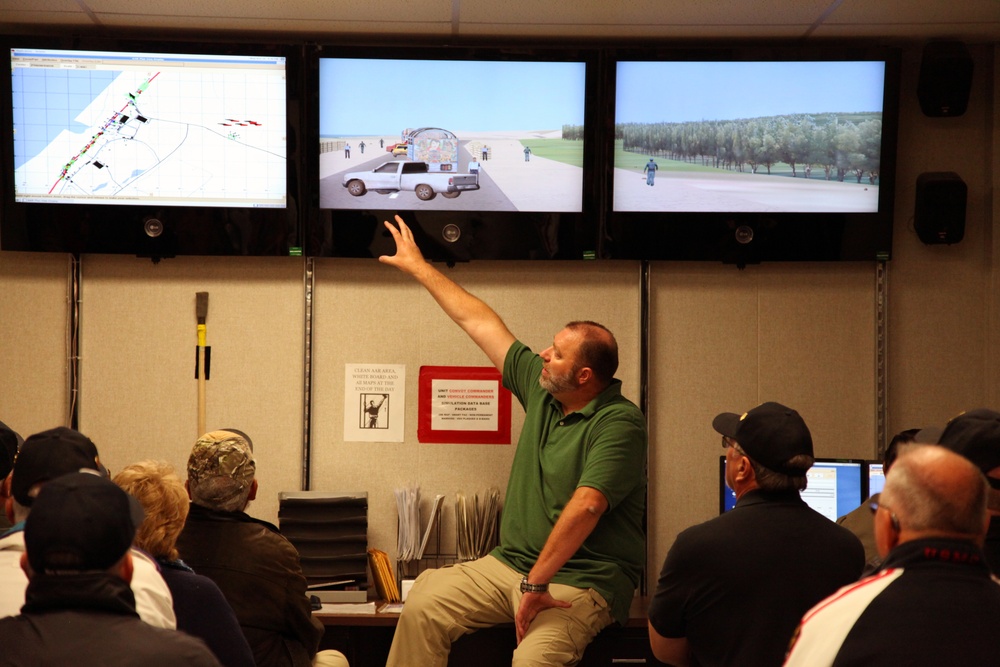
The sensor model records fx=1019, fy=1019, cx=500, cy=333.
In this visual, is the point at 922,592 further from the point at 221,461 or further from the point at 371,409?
the point at 371,409

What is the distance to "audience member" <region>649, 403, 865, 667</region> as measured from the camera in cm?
227

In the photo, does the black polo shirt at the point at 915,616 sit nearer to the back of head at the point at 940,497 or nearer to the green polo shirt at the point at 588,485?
the back of head at the point at 940,497

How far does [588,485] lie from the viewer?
330 cm

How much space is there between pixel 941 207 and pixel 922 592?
290cm

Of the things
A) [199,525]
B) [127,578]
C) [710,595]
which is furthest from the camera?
[199,525]

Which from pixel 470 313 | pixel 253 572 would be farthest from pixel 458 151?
pixel 253 572

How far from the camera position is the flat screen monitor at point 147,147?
3986 millimetres

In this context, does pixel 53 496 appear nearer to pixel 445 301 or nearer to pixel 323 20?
pixel 445 301

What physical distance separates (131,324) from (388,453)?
119cm

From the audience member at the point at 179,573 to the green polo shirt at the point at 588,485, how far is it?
1.37 metres

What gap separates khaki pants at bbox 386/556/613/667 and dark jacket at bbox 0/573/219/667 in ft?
6.26

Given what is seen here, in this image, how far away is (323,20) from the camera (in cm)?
397

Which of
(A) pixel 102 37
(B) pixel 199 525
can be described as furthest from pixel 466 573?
(A) pixel 102 37

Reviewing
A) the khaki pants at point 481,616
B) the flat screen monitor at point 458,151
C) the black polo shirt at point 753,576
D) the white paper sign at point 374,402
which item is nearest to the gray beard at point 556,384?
the khaki pants at point 481,616
